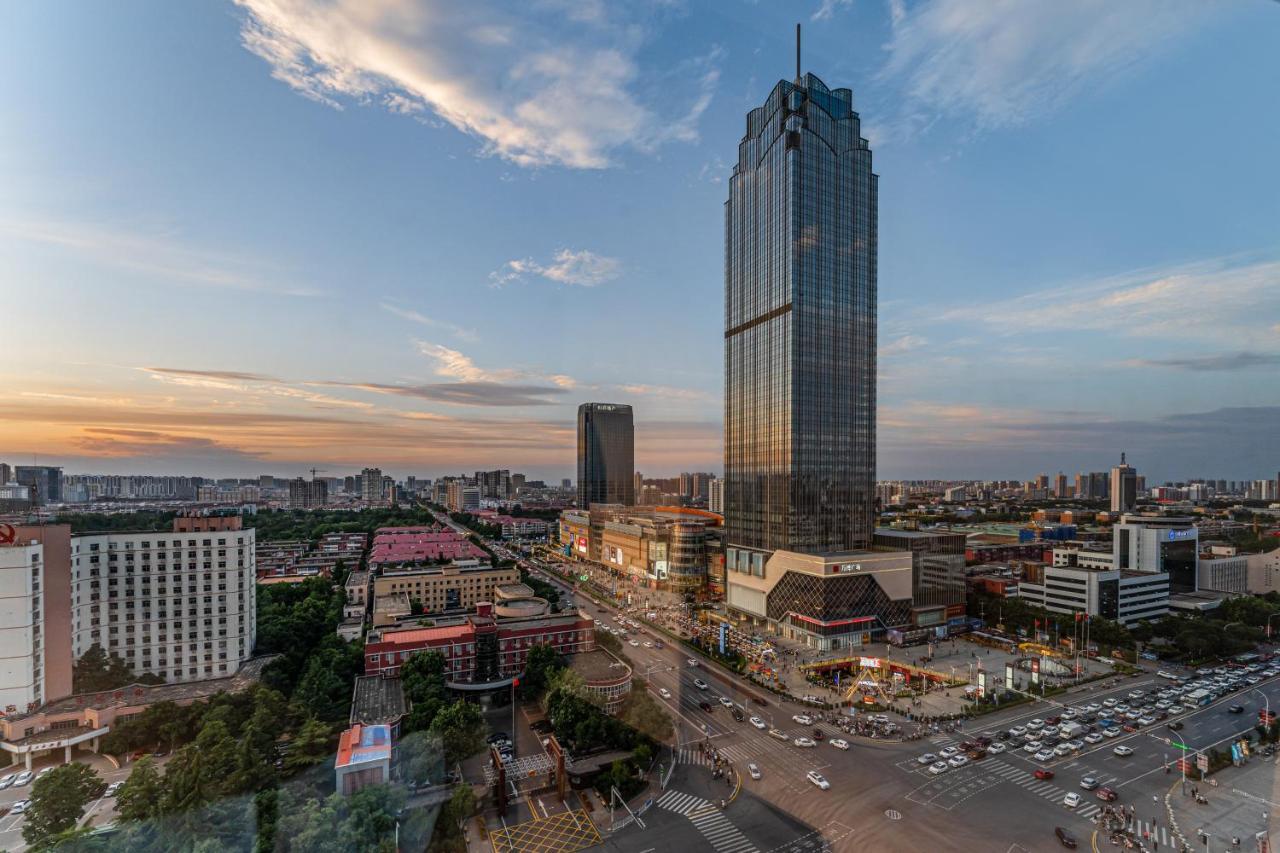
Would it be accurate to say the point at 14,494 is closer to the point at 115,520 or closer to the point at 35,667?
the point at 35,667

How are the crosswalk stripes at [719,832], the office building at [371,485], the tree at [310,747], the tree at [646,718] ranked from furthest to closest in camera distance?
the office building at [371,485] → the tree at [646,718] → the tree at [310,747] → the crosswalk stripes at [719,832]

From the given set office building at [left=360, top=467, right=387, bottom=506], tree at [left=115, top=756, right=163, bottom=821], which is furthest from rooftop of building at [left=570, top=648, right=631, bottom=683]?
office building at [left=360, top=467, right=387, bottom=506]

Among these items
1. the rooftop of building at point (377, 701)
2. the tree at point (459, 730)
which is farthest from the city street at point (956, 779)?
the rooftop of building at point (377, 701)

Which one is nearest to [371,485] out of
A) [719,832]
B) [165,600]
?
[165,600]

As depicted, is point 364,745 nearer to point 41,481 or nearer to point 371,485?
point 41,481

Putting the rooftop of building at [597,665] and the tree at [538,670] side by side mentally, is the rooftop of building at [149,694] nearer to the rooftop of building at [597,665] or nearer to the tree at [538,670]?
the tree at [538,670]

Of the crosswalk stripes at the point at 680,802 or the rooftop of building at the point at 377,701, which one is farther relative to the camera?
the rooftop of building at the point at 377,701
